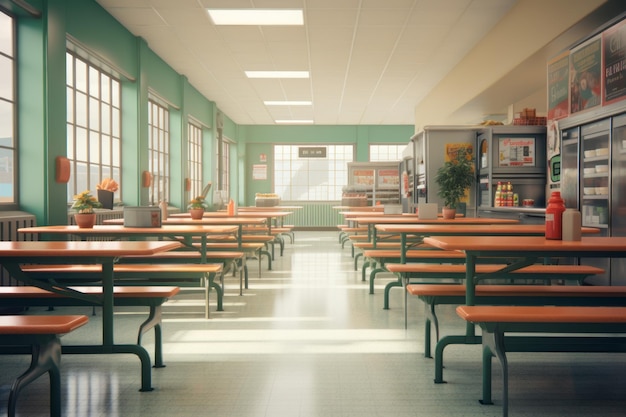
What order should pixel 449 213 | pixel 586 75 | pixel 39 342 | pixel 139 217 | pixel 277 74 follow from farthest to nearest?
pixel 277 74 → pixel 449 213 → pixel 586 75 → pixel 139 217 → pixel 39 342

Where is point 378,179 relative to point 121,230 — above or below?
above

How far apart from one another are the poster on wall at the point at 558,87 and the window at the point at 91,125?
4880 mm

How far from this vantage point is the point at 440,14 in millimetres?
6227

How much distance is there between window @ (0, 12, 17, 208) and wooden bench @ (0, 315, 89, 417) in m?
2.99

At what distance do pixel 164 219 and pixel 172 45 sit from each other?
3668 mm

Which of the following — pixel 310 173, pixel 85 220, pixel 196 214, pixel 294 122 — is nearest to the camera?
pixel 85 220

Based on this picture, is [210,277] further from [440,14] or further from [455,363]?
[440,14]

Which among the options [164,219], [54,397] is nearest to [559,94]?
[164,219]

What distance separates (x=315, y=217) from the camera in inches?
616

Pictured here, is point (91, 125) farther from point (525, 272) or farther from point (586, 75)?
point (586, 75)

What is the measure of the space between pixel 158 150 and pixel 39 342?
718cm

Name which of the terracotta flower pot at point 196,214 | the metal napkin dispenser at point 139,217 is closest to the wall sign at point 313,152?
the terracotta flower pot at point 196,214

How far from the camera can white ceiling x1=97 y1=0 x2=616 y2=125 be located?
19.5 ft

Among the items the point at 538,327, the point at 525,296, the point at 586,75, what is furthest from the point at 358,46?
the point at 538,327
